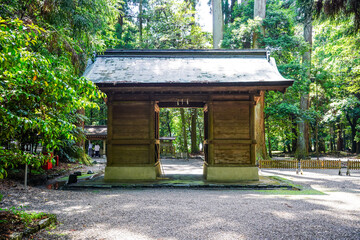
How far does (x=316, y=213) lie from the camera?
17.6 feet

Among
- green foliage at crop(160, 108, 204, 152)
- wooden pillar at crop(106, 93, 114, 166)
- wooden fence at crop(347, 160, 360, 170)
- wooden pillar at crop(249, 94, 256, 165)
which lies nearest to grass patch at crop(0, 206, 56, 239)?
wooden pillar at crop(106, 93, 114, 166)

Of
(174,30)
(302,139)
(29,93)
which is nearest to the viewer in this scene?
(29,93)

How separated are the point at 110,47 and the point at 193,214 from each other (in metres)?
18.7

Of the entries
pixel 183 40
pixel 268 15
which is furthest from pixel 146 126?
pixel 183 40

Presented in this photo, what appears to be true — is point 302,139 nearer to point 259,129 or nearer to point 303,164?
point 303,164

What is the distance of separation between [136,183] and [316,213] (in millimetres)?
5695

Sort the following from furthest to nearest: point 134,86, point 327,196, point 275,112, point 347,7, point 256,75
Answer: point 275,112 → point 256,75 → point 134,86 → point 347,7 → point 327,196

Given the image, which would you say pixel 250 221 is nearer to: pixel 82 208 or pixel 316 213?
pixel 316 213

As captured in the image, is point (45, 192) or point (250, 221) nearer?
point (250, 221)

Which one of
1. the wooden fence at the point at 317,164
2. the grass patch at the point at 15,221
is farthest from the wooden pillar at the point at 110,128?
the wooden fence at the point at 317,164

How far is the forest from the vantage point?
3281 millimetres

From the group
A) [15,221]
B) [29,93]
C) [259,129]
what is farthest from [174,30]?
[15,221]

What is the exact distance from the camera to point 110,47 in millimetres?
20828

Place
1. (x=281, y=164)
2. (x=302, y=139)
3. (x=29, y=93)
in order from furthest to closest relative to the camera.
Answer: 1. (x=302, y=139)
2. (x=281, y=164)
3. (x=29, y=93)
